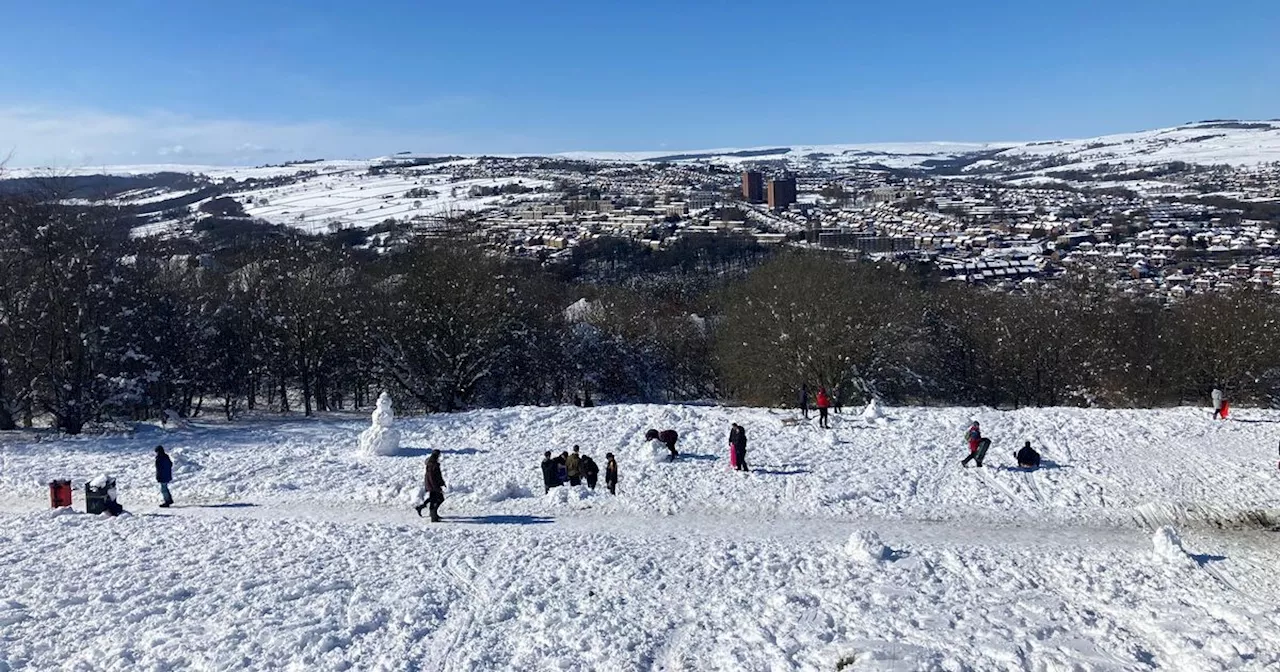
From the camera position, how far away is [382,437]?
22422 millimetres

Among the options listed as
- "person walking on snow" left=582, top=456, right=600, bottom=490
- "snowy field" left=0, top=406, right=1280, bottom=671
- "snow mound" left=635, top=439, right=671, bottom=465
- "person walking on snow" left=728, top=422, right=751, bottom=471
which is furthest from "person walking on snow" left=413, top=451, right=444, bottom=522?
"person walking on snow" left=728, top=422, right=751, bottom=471

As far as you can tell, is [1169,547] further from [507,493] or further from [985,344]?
[985,344]

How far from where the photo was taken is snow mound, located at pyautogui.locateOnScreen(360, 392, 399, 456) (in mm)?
22312

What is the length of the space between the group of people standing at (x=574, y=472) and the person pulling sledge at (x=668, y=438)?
265 cm

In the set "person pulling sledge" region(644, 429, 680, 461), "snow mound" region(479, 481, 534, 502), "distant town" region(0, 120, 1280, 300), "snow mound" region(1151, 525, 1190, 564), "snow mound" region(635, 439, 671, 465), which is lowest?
"snow mound" region(1151, 525, 1190, 564)

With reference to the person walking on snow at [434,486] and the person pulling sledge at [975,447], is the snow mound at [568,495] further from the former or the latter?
the person pulling sledge at [975,447]

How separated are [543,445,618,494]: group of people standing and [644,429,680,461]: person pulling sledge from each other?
2.65 meters

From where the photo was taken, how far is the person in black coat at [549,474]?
63.1 ft

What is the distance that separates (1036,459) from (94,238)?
3224 cm

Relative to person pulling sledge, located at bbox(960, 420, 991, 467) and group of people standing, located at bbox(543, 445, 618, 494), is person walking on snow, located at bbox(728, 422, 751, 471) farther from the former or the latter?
person pulling sledge, located at bbox(960, 420, 991, 467)

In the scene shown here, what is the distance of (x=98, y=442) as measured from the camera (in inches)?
936

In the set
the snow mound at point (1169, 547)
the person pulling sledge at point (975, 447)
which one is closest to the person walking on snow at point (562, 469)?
the person pulling sledge at point (975, 447)

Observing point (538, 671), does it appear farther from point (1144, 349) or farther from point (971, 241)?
point (971, 241)

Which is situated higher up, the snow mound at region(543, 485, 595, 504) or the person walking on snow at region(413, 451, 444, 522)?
the person walking on snow at region(413, 451, 444, 522)
